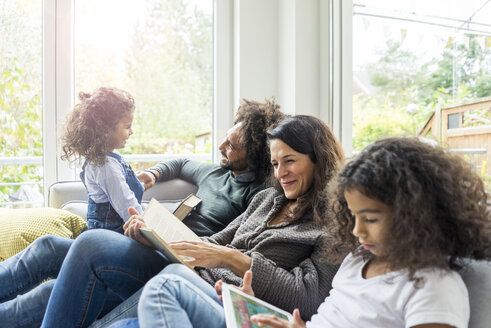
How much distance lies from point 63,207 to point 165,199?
487 mm

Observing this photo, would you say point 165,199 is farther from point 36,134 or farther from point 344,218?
point 344,218

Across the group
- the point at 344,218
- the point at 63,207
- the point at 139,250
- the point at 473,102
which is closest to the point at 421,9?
the point at 473,102

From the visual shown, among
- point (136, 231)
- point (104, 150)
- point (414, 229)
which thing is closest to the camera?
point (414, 229)

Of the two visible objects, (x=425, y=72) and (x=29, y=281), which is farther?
(x=425, y=72)

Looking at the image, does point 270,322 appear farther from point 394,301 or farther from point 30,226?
point 30,226

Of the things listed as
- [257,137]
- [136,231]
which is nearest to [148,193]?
[257,137]

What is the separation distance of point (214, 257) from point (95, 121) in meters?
0.84

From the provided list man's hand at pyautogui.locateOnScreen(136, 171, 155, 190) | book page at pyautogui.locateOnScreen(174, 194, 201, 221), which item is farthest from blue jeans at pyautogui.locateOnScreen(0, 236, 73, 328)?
man's hand at pyautogui.locateOnScreen(136, 171, 155, 190)

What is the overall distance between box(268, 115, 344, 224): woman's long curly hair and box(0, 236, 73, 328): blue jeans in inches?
33.1

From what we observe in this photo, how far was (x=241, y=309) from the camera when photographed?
1.08 metres

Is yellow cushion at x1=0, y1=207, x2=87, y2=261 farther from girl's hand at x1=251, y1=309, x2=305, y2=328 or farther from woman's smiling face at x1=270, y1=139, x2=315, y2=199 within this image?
girl's hand at x1=251, y1=309, x2=305, y2=328

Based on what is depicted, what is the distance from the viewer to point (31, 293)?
4.91 feet

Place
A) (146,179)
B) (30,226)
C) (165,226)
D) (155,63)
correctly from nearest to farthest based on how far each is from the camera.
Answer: (165,226), (30,226), (146,179), (155,63)

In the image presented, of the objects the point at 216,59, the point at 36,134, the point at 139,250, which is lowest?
the point at 139,250
